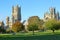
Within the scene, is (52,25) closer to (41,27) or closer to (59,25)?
(59,25)

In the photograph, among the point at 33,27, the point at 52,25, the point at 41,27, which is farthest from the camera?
the point at 41,27

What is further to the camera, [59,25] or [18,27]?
[18,27]

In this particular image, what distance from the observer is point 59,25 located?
288 feet

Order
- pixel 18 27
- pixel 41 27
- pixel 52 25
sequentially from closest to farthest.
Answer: pixel 52 25 < pixel 18 27 < pixel 41 27

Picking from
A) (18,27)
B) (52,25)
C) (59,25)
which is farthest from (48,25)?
(18,27)

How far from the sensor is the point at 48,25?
8294 cm

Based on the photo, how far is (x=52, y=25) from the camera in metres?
82.6

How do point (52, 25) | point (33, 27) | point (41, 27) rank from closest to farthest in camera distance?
point (33, 27)
point (52, 25)
point (41, 27)

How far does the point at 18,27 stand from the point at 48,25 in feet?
112

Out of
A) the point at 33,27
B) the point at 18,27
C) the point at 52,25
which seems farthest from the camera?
the point at 18,27

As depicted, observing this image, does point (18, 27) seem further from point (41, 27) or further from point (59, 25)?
point (59, 25)

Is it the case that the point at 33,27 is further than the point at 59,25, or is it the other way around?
the point at 59,25

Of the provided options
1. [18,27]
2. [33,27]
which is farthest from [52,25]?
[18,27]

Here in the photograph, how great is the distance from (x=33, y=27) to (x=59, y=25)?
60.6 ft
